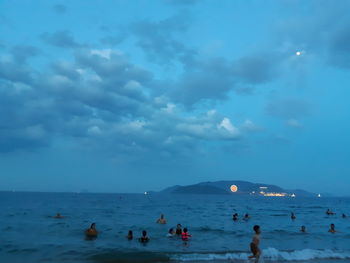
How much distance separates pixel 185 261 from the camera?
672 inches

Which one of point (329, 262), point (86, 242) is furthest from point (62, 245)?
point (329, 262)

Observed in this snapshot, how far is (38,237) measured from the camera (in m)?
25.0

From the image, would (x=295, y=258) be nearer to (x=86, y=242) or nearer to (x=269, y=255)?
(x=269, y=255)

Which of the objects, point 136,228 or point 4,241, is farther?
point 136,228

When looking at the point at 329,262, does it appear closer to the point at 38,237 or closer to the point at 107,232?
the point at 107,232

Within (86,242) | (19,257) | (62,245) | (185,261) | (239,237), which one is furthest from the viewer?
(239,237)

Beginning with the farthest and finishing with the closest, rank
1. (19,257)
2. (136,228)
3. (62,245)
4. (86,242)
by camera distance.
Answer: (136,228) < (86,242) < (62,245) < (19,257)

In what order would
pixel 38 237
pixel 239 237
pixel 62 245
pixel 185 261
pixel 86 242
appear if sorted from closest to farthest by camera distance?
pixel 185 261, pixel 62 245, pixel 86 242, pixel 38 237, pixel 239 237

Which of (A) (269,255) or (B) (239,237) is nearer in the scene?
(A) (269,255)

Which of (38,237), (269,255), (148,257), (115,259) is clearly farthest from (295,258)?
(38,237)

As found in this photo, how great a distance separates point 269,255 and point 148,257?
6450 mm

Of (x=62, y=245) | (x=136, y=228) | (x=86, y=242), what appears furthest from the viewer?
(x=136, y=228)

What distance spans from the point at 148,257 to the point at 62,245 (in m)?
6.44

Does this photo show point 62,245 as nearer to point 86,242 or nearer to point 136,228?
point 86,242
